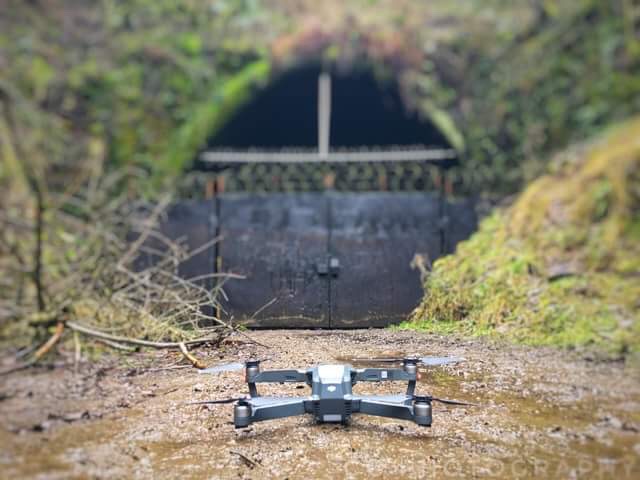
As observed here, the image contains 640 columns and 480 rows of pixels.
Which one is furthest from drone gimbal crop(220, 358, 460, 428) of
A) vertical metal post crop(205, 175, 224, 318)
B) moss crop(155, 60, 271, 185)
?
moss crop(155, 60, 271, 185)

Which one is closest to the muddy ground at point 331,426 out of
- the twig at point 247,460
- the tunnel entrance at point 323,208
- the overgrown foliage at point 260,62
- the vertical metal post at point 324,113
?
the twig at point 247,460

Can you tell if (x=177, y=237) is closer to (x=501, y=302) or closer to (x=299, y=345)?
(x=299, y=345)

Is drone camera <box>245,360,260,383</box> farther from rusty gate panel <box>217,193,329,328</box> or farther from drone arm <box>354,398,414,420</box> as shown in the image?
drone arm <box>354,398,414,420</box>

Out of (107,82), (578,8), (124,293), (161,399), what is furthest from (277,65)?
(161,399)

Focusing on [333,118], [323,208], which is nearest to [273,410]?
[323,208]

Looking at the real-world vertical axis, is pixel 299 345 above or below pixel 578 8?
below

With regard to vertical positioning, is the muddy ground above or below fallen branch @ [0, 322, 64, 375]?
below

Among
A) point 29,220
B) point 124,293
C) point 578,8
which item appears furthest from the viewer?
point 578,8
